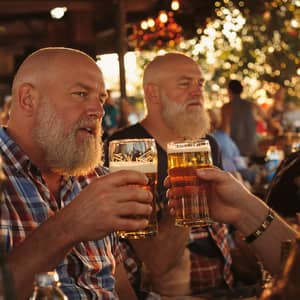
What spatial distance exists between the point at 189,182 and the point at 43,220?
1.49 ft

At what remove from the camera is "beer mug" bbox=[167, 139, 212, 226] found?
2316 mm

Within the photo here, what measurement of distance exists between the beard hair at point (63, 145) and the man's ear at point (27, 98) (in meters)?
0.04

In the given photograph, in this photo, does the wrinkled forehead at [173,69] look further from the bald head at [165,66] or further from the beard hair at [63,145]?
the beard hair at [63,145]

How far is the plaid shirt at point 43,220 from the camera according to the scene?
2.29m

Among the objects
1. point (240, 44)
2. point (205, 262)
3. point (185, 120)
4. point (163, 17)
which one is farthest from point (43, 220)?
point (240, 44)

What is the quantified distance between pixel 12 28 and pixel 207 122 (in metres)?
10.0

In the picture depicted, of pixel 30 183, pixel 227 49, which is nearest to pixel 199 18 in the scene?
pixel 30 183

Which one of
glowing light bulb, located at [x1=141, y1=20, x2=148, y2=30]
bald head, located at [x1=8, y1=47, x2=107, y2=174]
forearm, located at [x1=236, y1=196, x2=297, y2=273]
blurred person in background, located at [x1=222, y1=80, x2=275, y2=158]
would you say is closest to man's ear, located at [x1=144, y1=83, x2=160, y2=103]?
bald head, located at [x1=8, y1=47, x2=107, y2=174]

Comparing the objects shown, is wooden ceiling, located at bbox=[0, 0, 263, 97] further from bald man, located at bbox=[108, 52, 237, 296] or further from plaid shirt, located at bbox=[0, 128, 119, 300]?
plaid shirt, located at bbox=[0, 128, 119, 300]

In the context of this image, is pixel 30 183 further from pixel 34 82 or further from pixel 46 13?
pixel 46 13

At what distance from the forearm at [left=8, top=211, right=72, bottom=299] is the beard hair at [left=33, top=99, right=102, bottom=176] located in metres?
0.54

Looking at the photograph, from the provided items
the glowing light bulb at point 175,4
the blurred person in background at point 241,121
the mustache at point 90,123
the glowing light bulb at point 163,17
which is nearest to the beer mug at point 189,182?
the mustache at point 90,123

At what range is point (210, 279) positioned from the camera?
351 cm

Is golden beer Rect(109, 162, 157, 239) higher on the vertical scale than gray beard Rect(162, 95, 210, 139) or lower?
lower
